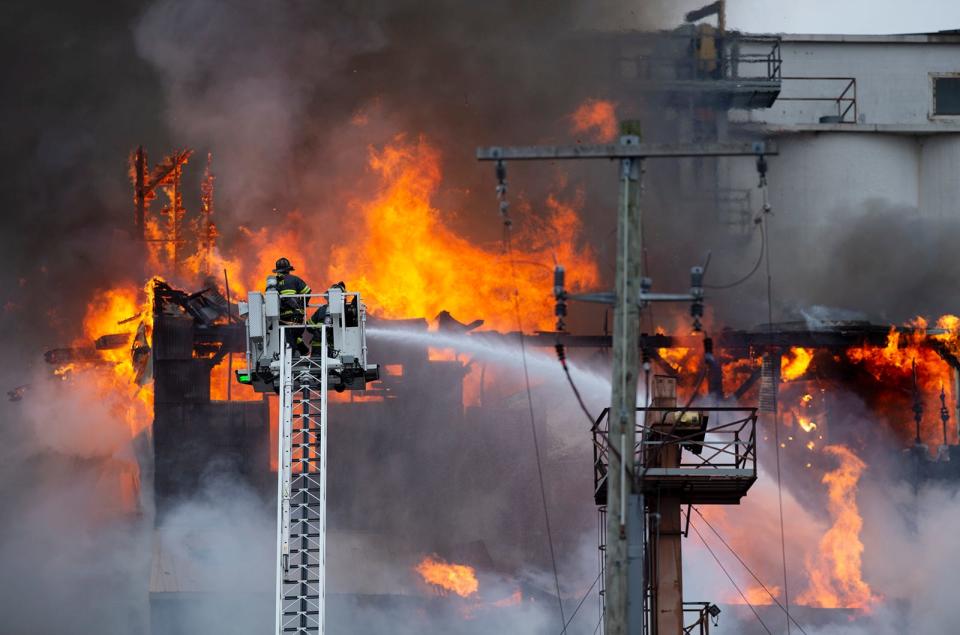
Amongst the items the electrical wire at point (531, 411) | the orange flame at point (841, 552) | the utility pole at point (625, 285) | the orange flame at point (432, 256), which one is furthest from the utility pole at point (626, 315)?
the orange flame at point (432, 256)

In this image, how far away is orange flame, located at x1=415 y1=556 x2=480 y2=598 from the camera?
38688 millimetres

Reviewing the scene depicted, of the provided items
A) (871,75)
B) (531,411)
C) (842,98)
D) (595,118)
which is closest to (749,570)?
(531,411)

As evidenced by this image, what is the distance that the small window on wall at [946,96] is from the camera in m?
46.3

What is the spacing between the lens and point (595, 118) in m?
42.6

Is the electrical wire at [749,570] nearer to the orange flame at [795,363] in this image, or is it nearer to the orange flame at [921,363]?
the orange flame at [795,363]

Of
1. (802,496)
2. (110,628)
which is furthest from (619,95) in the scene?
(110,628)

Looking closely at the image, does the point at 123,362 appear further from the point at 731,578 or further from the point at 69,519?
the point at 731,578

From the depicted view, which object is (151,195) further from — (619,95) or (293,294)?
(293,294)

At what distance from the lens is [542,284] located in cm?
4278

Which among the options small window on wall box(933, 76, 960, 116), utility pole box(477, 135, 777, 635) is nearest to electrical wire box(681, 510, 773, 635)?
small window on wall box(933, 76, 960, 116)

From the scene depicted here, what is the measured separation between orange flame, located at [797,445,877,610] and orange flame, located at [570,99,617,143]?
9.73m

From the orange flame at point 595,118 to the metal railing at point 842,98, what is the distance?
5.57 m

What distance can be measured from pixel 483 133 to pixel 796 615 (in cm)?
1447

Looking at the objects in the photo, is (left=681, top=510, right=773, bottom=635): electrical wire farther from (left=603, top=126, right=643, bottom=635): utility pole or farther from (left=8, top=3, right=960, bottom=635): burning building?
(left=603, top=126, right=643, bottom=635): utility pole
